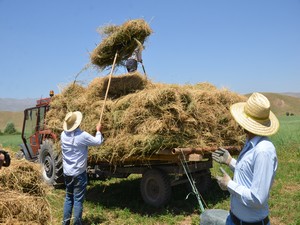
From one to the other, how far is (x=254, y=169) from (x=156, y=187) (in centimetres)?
405

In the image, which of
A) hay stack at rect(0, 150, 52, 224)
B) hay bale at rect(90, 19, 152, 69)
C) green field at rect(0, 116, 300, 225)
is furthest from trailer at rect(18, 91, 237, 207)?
hay bale at rect(90, 19, 152, 69)

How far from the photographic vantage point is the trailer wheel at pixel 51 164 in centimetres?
780

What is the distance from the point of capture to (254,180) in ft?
7.69

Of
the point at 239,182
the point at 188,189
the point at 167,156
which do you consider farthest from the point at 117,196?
the point at 239,182

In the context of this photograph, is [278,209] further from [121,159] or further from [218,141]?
[121,159]

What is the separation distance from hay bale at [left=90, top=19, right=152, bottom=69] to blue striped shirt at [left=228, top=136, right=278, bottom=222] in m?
4.50

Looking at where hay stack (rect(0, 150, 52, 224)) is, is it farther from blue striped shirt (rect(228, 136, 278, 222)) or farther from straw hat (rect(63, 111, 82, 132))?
blue striped shirt (rect(228, 136, 278, 222))

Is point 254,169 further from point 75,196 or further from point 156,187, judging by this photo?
point 156,187

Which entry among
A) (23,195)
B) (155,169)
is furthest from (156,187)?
(23,195)

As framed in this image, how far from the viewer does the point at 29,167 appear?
4.39 metres

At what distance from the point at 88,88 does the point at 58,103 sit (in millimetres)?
803

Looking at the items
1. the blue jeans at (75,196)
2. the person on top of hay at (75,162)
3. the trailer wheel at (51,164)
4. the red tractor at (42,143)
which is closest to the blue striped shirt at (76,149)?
the person on top of hay at (75,162)

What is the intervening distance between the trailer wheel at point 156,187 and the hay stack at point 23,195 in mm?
2301

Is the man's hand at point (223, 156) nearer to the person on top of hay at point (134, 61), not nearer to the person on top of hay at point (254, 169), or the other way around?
the person on top of hay at point (254, 169)
